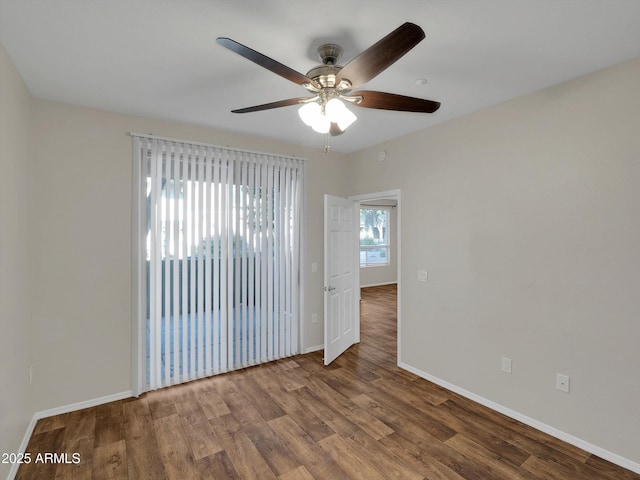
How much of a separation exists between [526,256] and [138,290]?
352cm

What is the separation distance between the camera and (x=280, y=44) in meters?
1.88

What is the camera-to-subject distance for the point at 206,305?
3.32 meters

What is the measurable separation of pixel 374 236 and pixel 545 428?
6.81 m

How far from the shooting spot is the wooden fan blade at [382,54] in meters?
1.19

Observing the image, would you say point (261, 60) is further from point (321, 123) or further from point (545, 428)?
point (545, 428)

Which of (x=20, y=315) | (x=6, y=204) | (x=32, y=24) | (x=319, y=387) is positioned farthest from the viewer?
(x=319, y=387)

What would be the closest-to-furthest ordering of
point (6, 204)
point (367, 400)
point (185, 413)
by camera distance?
1. point (6, 204)
2. point (185, 413)
3. point (367, 400)

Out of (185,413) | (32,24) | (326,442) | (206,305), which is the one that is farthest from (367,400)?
(32,24)

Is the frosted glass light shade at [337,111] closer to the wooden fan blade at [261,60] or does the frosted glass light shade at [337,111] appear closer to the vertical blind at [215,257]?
the wooden fan blade at [261,60]

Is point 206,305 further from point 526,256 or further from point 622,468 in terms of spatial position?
point 622,468

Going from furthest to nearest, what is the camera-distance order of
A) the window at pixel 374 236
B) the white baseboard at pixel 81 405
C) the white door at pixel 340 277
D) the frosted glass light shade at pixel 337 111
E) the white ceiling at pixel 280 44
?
the window at pixel 374 236 → the white door at pixel 340 277 → the white baseboard at pixel 81 405 → the frosted glass light shade at pixel 337 111 → the white ceiling at pixel 280 44

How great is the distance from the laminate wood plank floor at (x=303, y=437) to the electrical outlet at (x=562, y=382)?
383mm

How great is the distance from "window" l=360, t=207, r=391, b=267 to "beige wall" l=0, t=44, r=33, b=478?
23.7ft

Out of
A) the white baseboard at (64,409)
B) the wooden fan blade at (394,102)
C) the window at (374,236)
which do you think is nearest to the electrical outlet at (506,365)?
the wooden fan blade at (394,102)
